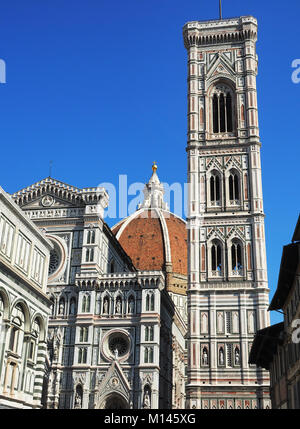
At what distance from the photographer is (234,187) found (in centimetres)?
4778

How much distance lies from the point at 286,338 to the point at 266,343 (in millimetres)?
4977

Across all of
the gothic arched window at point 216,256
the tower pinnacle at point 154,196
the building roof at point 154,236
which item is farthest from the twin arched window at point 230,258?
the tower pinnacle at point 154,196

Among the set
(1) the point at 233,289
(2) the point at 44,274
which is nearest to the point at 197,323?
(1) the point at 233,289

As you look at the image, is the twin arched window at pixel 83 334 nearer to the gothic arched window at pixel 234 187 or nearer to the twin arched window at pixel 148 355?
the twin arched window at pixel 148 355

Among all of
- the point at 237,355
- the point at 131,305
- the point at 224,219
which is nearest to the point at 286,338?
the point at 237,355

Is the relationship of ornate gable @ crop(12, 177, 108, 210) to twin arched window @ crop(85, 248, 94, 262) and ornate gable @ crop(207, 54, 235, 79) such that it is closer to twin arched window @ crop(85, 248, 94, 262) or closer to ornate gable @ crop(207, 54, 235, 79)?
twin arched window @ crop(85, 248, 94, 262)

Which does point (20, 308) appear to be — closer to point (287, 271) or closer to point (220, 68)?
point (287, 271)

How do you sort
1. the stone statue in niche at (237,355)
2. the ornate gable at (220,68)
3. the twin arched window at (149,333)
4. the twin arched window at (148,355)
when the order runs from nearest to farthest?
1. the stone statue in niche at (237,355)
2. the twin arched window at (148,355)
3. the twin arched window at (149,333)
4. the ornate gable at (220,68)

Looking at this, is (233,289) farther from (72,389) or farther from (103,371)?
(72,389)

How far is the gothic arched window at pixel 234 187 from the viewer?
156 ft

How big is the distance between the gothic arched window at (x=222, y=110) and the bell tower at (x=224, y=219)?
94 millimetres

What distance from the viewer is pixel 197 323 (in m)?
43.0
